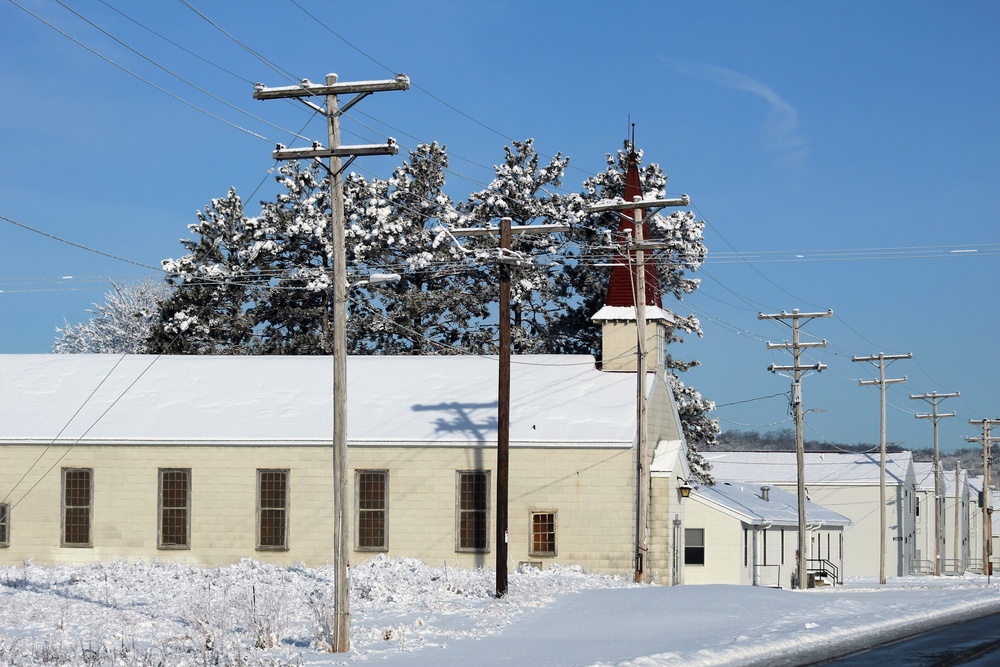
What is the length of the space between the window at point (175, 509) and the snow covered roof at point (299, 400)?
1087 millimetres

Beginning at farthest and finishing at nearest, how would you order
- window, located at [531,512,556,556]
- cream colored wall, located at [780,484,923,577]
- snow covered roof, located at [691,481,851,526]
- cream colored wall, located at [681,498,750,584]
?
cream colored wall, located at [780,484,923,577] < snow covered roof, located at [691,481,851,526] < cream colored wall, located at [681,498,750,584] < window, located at [531,512,556,556]

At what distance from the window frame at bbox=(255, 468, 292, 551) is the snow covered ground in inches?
43.0

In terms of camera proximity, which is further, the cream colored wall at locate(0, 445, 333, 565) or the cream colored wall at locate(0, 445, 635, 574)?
the cream colored wall at locate(0, 445, 333, 565)

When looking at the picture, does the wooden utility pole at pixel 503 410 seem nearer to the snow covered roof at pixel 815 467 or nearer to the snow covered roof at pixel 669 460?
the snow covered roof at pixel 669 460

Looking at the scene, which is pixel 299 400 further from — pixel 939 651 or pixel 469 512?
pixel 939 651

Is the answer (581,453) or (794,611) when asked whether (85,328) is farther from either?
(794,611)

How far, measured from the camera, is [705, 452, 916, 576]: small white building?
7194 centimetres

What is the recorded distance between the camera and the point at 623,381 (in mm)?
39094

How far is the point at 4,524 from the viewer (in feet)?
124

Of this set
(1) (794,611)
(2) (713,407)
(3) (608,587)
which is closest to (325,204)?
(2) (713,407)

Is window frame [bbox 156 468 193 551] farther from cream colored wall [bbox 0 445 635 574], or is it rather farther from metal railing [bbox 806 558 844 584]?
metal railing [bbox 806 558 844 584]

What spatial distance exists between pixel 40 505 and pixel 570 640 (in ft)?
73.0

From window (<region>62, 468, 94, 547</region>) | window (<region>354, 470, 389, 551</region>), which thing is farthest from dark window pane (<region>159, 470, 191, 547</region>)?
window (<region>354, 470, 389, 551</region>)

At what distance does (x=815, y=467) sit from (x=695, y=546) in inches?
1433
